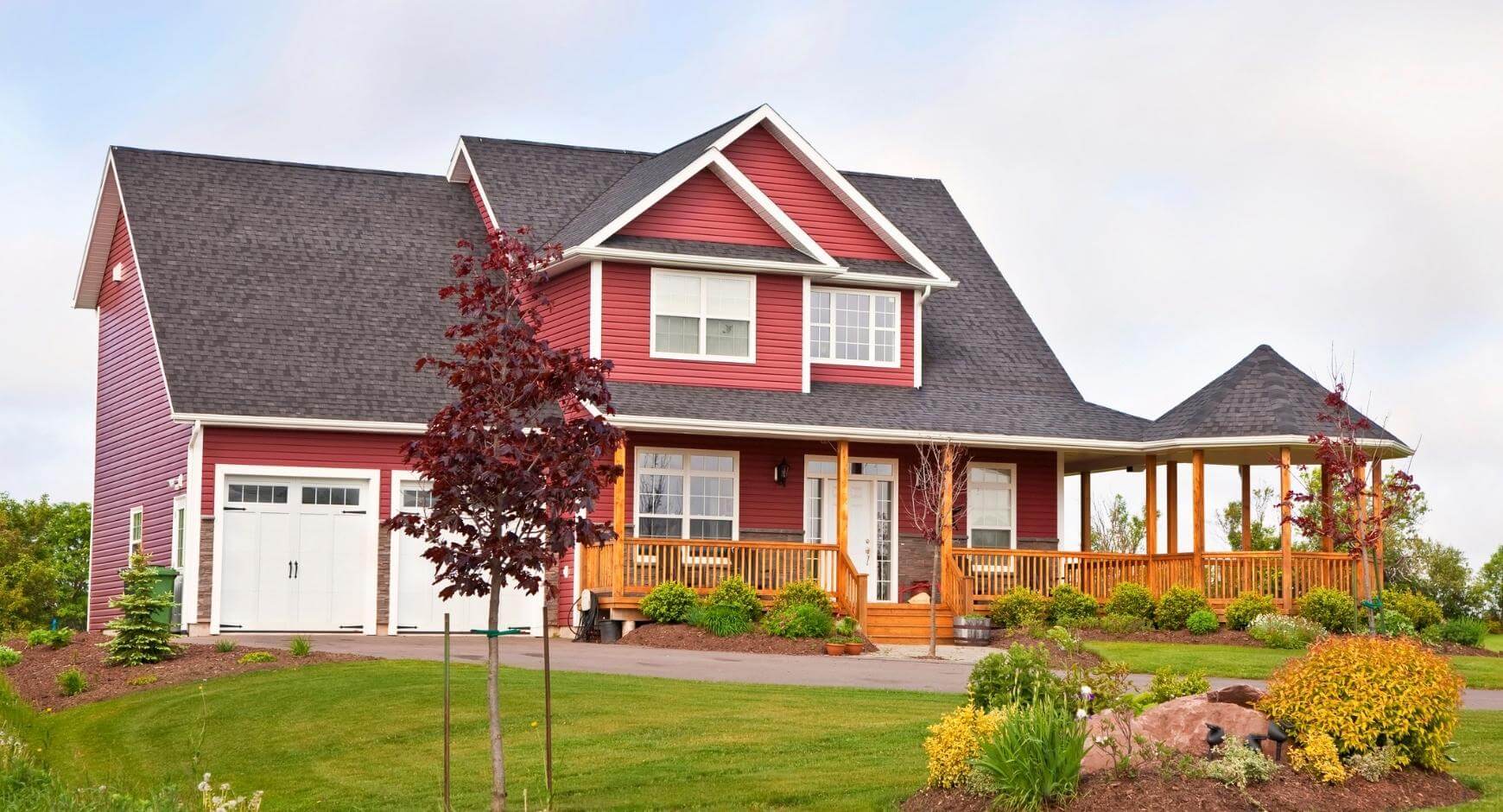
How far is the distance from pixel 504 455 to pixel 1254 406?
19.1 metres

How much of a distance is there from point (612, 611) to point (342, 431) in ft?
16.0

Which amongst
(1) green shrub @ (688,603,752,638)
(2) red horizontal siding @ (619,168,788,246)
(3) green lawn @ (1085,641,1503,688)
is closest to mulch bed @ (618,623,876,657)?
(1) green shrub @ (688,603,752,638)

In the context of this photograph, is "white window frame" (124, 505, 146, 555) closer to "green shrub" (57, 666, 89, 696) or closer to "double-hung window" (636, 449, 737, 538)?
"green shrub" (57, 666, 89, 696)

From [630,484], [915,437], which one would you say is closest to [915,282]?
[915,437]

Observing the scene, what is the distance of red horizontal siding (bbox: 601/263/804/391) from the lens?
2747 cm

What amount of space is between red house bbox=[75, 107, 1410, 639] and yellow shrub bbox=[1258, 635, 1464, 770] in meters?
14.9

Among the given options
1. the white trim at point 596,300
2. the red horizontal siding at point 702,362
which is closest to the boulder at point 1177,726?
the red horizontal siding at point 702,362

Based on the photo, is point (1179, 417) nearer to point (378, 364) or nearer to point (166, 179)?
point (378, 364)

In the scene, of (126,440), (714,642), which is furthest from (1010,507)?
(126,440)

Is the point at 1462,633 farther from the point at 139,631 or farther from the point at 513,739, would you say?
the point at 139,631

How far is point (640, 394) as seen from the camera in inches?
1053

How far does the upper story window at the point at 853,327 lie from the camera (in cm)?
2955

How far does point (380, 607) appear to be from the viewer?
26.5 m

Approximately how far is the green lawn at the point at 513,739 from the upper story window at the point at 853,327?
11.9 metres
